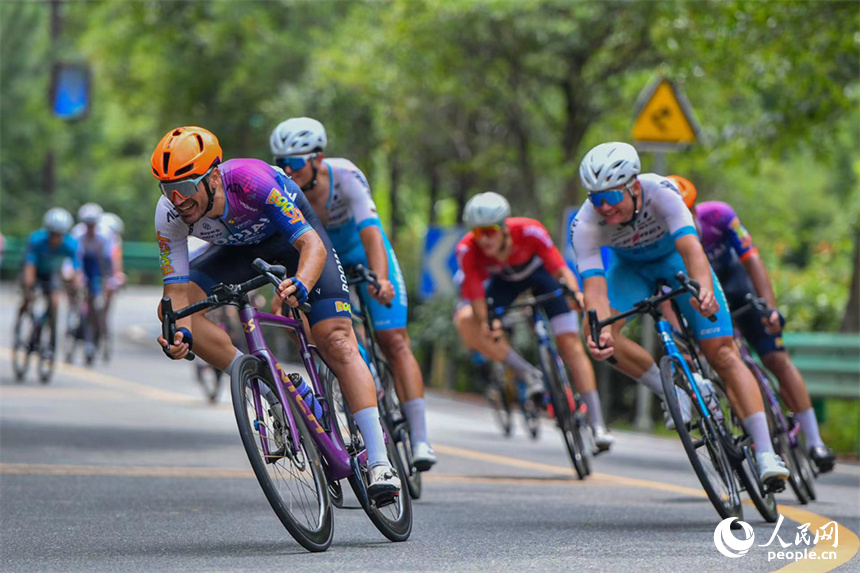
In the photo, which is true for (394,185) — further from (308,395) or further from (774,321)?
(308,395)

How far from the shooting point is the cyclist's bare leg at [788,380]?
10.1 meters

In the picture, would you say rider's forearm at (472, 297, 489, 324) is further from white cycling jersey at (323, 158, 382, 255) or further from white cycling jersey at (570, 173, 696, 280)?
white cycling jersey at (570, 173, 696, 280)

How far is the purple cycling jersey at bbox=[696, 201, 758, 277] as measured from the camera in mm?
9945

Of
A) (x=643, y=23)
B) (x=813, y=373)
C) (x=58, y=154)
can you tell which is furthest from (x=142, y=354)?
(x=58, y=154)

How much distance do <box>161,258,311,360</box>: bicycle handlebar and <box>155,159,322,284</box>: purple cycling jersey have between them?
0.26m

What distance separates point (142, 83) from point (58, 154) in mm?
12900

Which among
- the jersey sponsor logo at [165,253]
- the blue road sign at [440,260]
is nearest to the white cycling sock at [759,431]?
the jersey sponsor logo at [165,253]

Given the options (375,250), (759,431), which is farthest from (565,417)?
(759,431)

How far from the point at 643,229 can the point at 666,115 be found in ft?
24.3

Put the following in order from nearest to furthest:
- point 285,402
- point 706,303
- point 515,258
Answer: point 285,402 < point 706,303 < point 515,258

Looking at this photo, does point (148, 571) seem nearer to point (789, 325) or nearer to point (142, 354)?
point (789, 325)

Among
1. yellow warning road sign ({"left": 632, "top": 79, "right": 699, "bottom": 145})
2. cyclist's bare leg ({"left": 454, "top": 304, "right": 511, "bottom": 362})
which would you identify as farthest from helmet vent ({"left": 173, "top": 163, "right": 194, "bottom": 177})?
yellow warning road sign ({"left": 632, "top": 79, "right": 699, "bottom": 145})

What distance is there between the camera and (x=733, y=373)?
8.49m

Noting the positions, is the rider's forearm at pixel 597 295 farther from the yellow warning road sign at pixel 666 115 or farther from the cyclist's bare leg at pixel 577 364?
the yellow warning road sign at pixel 666 115
